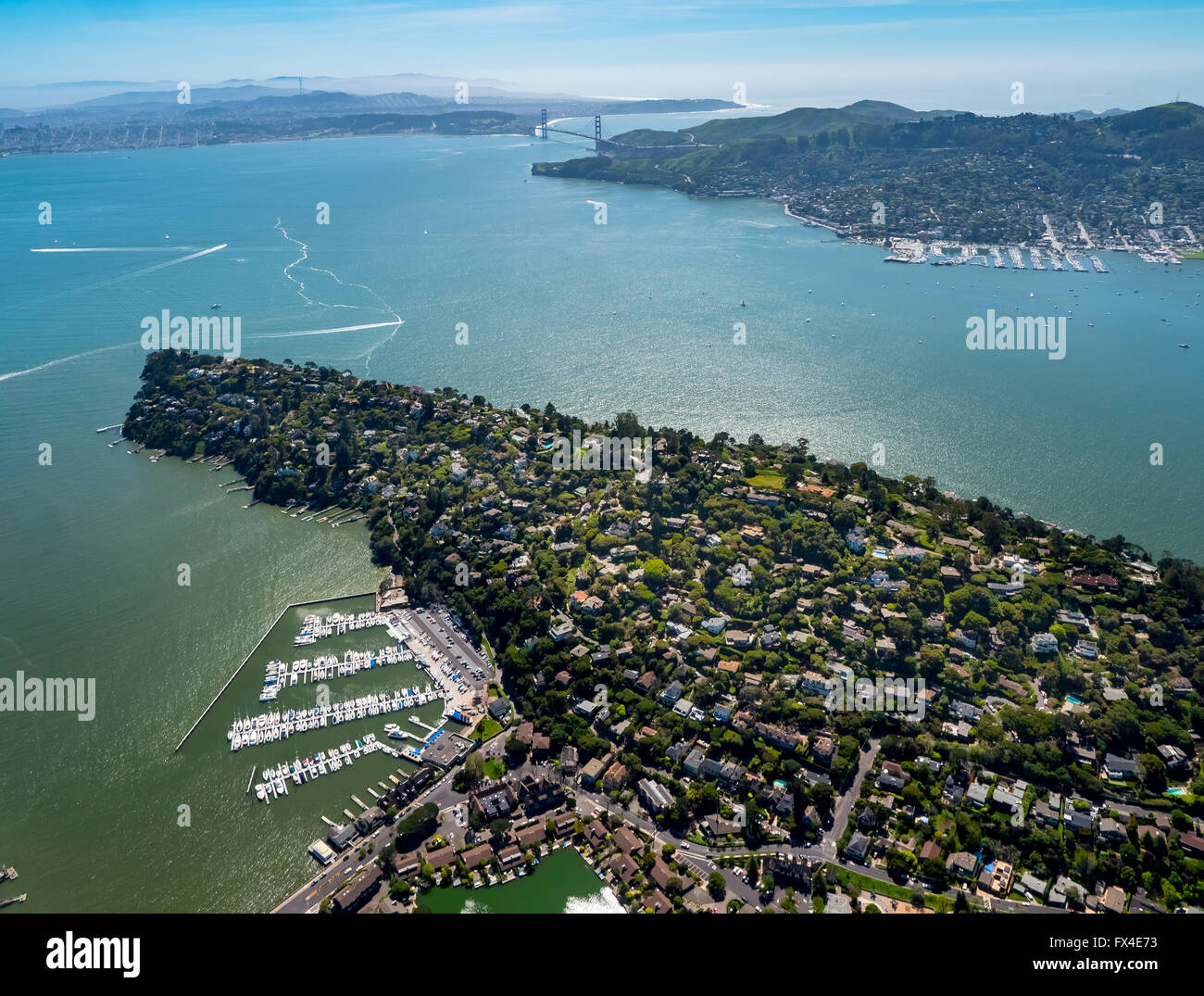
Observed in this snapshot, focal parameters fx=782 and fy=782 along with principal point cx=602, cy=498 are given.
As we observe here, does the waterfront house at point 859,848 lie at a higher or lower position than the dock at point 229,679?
lower

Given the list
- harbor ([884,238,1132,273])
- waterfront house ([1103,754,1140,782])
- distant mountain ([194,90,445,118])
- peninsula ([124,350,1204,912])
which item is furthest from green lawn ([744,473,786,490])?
distant mountain ([194,90,445,118])

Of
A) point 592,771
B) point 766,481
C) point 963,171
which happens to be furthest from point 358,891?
point 963,171

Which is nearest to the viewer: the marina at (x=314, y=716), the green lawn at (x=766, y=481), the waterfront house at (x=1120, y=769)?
the waterfront house at (x=1120, y=769)

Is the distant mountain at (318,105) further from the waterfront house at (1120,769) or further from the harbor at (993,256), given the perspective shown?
the waterfront house at (1120,769)

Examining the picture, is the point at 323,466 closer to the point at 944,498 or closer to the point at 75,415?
the point at 75,415

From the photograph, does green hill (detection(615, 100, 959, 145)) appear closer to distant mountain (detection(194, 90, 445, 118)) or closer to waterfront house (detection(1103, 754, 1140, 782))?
distant mountain (detection(194, 90, 445, 118))

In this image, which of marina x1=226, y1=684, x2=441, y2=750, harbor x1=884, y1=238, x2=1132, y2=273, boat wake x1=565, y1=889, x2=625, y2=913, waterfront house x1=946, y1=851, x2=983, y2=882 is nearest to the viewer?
boat wake x1=565, y1=889, x2=625, y2=913

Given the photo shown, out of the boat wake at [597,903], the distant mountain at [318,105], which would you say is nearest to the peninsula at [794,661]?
the boat wake at [597,903]

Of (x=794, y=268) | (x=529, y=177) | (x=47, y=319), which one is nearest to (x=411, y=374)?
(x=47, y=319)
